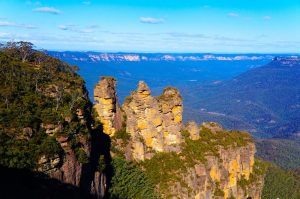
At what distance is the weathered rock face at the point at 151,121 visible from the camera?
6700 cm

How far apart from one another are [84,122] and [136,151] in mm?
19046

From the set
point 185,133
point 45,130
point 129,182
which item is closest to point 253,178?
point 185,133

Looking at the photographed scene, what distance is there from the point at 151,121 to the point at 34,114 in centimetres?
2816

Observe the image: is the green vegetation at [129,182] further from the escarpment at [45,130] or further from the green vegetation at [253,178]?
the green vegetation at [253,178]

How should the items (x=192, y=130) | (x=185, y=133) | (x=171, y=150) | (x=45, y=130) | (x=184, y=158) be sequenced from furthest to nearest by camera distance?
1. (x=192, y=130)
2. (x=185, y=133)
3. (x=171, y=150)
4. (x=184, y=158)
5. (x=45, y=130)

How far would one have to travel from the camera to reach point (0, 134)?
36.9 metres

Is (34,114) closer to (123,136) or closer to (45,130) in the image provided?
(45,130)

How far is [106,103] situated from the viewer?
65375 mm

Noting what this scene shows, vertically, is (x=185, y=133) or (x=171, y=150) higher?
(x=185, y=133)

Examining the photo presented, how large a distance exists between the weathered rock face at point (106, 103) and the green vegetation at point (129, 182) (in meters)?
5.97

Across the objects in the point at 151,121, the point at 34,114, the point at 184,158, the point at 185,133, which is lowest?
the point at 184,158

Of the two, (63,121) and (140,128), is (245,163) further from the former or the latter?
(63,121)

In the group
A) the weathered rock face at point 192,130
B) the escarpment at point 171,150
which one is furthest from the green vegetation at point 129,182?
the weathered rock face at point 192,130

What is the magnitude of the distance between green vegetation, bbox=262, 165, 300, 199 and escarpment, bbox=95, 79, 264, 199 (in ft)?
125
